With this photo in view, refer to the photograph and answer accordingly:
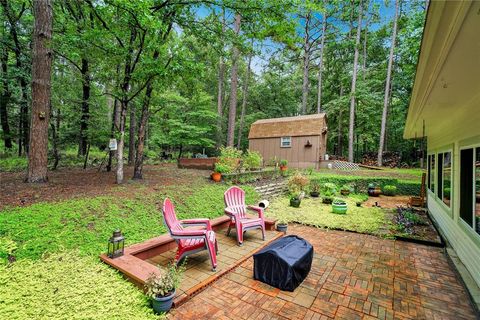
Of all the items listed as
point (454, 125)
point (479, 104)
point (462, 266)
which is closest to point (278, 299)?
point (462, 266)

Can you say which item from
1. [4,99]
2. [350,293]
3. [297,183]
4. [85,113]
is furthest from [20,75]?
[350,293]

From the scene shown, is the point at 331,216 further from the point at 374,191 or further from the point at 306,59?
the point at 306,59

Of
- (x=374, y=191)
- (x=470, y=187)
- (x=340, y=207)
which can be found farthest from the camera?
(x=374, y=191)

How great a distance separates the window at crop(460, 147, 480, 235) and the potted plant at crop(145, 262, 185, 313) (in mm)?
4066

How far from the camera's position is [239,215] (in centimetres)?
441

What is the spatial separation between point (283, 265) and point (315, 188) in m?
7.27

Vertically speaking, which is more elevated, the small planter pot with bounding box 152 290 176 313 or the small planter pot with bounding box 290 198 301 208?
the small planter pot with bounding box 290 198 301 208

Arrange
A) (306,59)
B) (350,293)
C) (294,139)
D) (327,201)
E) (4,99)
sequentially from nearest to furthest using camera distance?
(350,293) < (327,201) < (4,99) < (294,139) < (306,59)

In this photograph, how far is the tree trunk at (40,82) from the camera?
475cm

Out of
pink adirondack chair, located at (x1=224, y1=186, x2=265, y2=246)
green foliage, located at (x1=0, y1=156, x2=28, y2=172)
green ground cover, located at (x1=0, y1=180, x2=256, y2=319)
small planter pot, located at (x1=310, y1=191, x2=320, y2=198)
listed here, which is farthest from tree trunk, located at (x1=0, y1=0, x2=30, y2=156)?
small planter pot, located at (x1=310, y1=191, x2=320, y2=198)

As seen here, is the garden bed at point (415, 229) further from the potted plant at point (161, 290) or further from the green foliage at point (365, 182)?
the potted plant at point (161, 290)

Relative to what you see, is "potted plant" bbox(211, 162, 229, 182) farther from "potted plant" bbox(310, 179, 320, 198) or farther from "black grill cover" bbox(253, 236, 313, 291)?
"black grill cover" bbox(253, 236, 313, 291)

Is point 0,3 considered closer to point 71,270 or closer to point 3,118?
point 3,118

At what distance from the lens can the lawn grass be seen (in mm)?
5455
